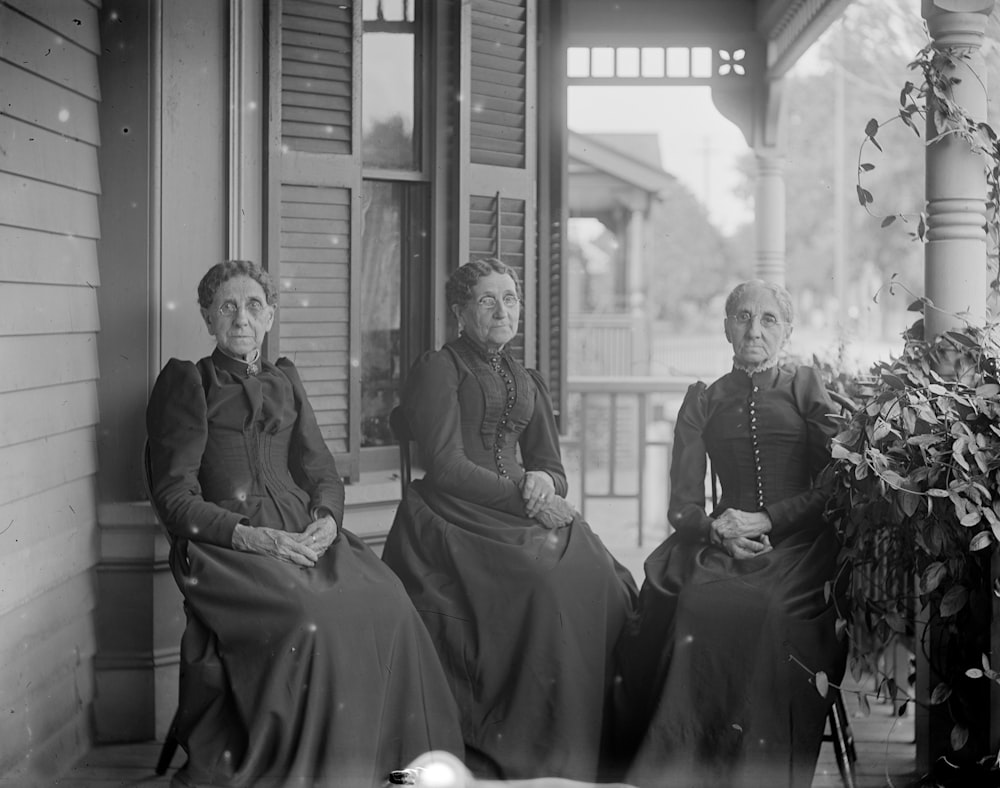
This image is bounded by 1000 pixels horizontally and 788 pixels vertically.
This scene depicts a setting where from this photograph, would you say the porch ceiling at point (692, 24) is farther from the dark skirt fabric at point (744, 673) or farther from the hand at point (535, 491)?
the dark skirt fabric at point (744, 673)

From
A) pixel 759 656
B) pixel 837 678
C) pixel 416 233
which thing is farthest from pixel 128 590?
pixel 837 678

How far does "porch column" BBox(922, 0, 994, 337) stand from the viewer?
8.89 ft

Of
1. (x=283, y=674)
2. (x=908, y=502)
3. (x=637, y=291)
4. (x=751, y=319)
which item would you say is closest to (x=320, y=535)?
(x=283, y=674)

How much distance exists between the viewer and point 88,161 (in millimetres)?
2891

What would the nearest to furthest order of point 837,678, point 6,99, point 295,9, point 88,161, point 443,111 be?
point 6,99 < point 837,678 < point 88,161 < point 295,9 < point 443,111

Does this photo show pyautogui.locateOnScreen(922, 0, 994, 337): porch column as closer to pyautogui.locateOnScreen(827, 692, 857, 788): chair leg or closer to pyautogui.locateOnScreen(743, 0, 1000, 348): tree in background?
pyautogui.locateOnScreen(827, 692, 857, 788): chair leg

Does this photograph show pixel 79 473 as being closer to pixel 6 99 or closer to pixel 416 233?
pixel 6 99

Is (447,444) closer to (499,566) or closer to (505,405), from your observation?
(505,405)

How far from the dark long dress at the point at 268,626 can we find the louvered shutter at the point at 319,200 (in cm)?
55

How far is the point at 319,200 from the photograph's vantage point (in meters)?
3.30

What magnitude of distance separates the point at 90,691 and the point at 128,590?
285 mm

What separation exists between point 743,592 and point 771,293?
0.77 metres

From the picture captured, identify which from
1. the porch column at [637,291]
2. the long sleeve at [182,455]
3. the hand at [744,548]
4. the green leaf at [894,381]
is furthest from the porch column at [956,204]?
the porch column at [637,291]

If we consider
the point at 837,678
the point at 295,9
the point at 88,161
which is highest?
the point at 295,9
